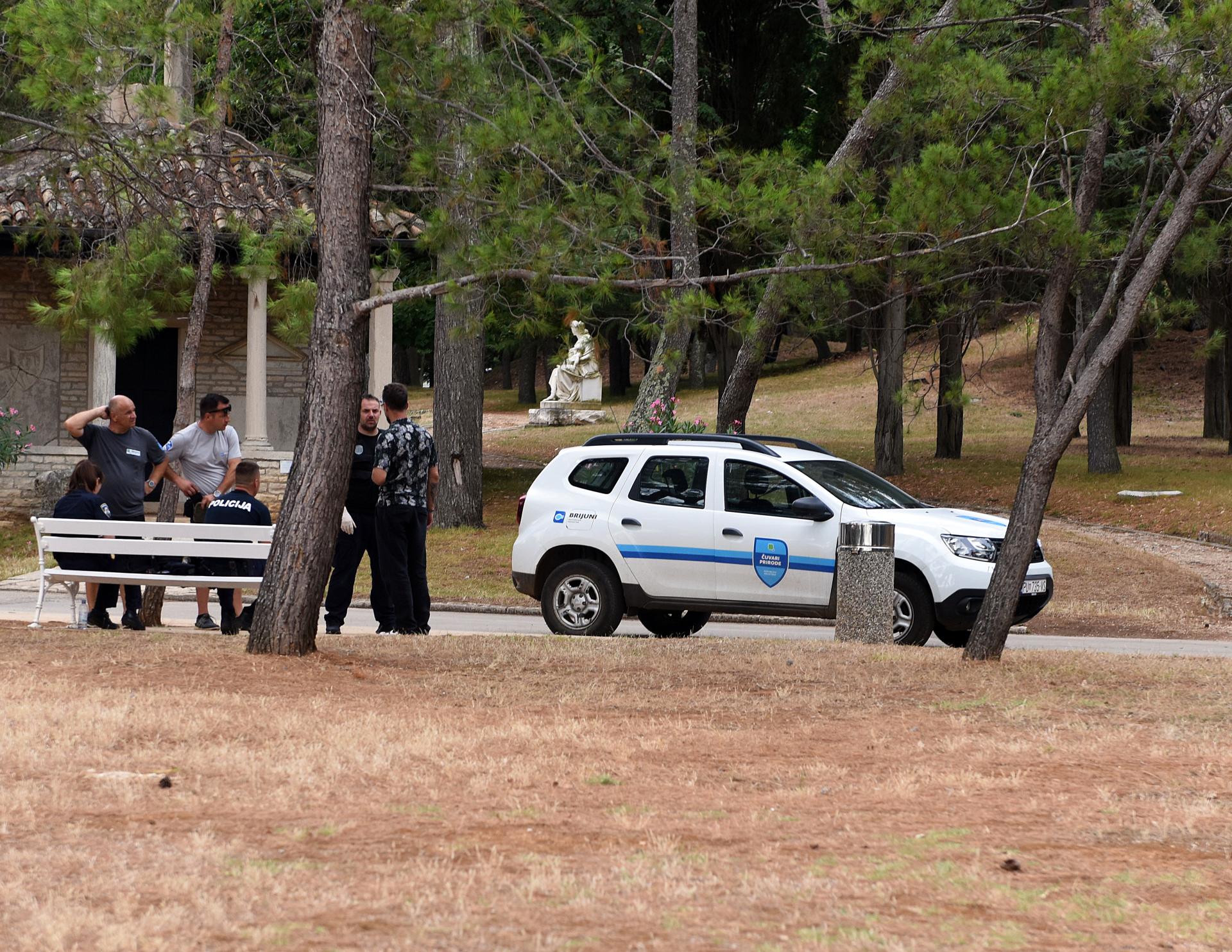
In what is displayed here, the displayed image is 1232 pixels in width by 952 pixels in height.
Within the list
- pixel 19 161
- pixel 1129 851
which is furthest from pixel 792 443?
pixel 19 161

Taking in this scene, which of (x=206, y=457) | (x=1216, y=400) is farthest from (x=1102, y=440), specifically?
(x=206, y=457)

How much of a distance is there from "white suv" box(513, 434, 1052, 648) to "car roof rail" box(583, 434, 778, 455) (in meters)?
0.02

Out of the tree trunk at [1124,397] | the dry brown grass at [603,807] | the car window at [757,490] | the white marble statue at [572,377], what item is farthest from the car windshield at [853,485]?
the white marble statue at [572,377]

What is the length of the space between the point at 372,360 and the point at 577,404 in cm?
2503

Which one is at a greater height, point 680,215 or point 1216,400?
point 680,215

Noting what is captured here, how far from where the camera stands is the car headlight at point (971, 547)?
39.2 ft

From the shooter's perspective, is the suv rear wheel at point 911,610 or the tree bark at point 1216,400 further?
the tree bark at point 1216,400

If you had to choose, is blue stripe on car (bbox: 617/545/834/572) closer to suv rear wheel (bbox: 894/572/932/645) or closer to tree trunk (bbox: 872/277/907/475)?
suv rear wheel (bbox: 894/572/932/645)

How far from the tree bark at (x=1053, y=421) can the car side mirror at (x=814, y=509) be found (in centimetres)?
220

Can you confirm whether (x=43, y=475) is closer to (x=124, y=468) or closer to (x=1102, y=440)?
(x=124, y=468)

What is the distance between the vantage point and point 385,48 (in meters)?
10.1

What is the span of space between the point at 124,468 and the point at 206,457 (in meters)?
0.62

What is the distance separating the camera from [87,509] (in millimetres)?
11719

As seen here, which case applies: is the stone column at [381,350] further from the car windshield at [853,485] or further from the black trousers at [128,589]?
the car windshield at [853,485]
